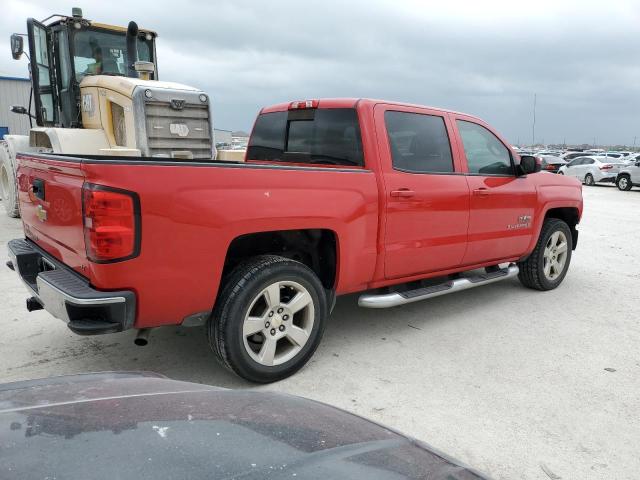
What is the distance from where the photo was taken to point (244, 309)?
3.20 meters

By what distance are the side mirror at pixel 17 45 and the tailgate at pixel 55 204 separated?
213 inches

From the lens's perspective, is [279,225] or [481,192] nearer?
[279,225]

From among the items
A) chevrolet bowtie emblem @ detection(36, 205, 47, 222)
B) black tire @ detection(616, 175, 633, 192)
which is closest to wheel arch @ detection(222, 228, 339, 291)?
chevrolet bowtie emblem @ detection(36, 205, 47, 222)

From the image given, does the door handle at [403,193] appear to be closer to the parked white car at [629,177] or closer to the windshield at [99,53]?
the windshield at [99,53]

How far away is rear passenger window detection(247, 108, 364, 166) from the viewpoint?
4133 millimetres

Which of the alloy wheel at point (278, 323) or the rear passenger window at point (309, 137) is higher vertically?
the rear passenger window at point (309, 137)

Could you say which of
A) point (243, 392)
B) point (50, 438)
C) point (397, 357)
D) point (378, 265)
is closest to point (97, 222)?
point (243, 392)

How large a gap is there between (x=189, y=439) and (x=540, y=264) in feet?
17.1

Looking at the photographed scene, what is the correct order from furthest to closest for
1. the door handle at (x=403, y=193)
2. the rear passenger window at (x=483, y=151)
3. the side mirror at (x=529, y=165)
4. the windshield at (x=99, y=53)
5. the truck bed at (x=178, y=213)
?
the windshield at (x=99, y=53) < the side mirror at (x=529, y=165) < the rear passenger window at (x=483, y=151) < the door handle at (x=403, y=193) < the truck bed at (x=178, y=213)

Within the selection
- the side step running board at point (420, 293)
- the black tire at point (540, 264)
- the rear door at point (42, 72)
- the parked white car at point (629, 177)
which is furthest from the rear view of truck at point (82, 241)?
the parked white car at point (629, 177)

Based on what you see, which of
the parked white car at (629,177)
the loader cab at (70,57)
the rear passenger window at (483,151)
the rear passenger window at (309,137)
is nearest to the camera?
the rear passenger window at (309,137)

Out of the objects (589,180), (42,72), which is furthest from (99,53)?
(589,180)

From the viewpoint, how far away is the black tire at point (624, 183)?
22016 mm

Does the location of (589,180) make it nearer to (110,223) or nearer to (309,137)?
(309,137)
